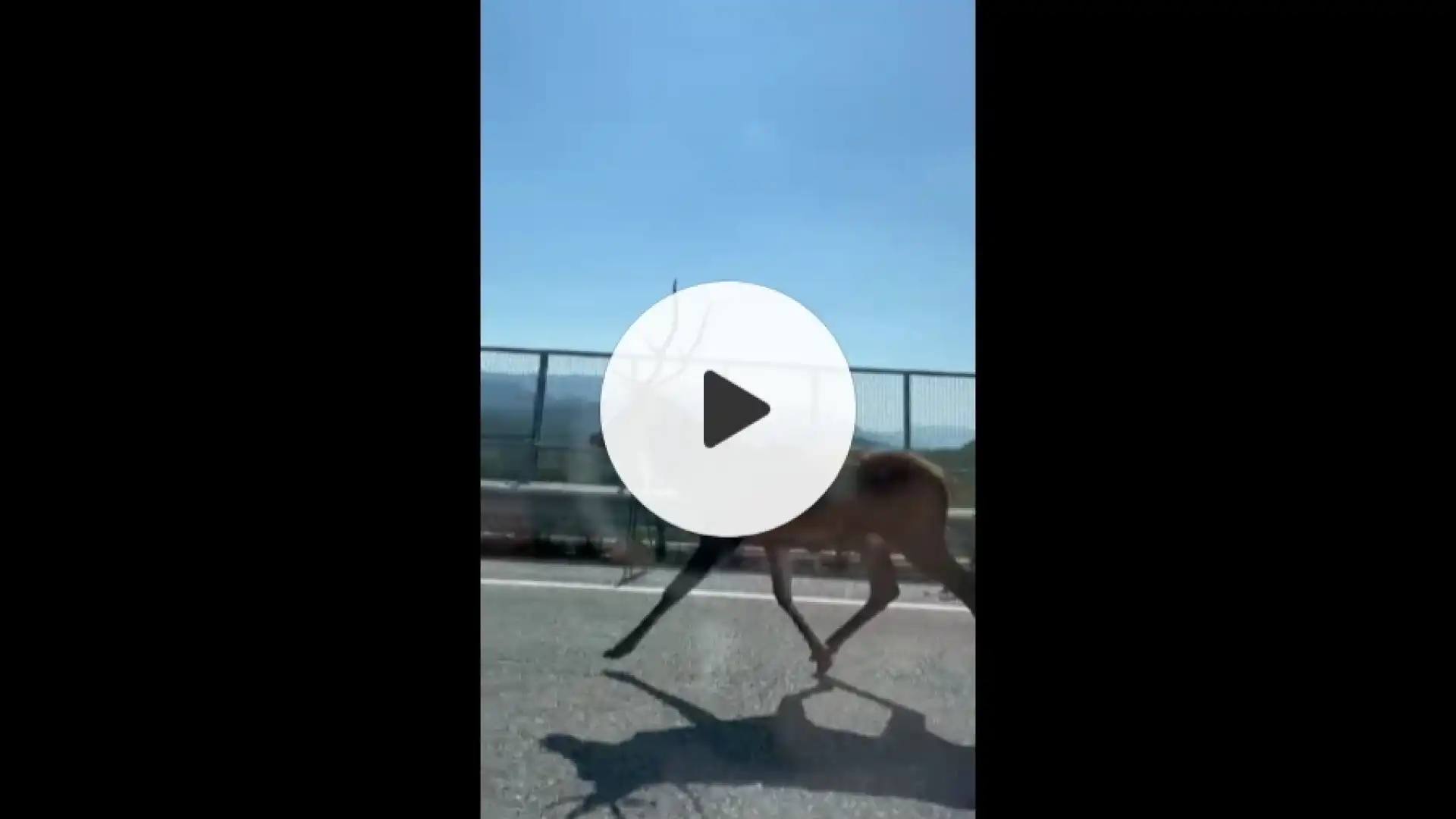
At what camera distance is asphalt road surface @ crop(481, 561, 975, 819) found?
98cm

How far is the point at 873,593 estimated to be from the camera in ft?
3.90

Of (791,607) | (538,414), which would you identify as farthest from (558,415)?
(791,607)

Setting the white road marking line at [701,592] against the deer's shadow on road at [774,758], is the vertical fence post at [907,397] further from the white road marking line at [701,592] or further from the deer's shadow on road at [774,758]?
the deer's shadow on road at [774,758]

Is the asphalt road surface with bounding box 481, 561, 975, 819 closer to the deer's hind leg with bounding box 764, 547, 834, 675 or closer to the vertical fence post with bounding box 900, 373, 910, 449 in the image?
the deer's hind leg with bounding box 764, 547, 834, 675

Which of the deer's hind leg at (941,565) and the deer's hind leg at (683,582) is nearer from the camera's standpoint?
the deer's hind leg at (941,565)

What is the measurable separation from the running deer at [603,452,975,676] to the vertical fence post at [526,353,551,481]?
0.24 metres

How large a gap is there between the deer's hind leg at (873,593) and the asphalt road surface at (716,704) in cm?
2

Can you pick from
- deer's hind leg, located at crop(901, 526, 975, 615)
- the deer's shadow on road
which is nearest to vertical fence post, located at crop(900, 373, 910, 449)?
deer's hind leg, located at crop(901, 526, 975, 615)

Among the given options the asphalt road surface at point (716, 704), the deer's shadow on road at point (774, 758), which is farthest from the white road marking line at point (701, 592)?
the deer's shadow on road at point (774, 758)

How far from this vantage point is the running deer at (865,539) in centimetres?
105
